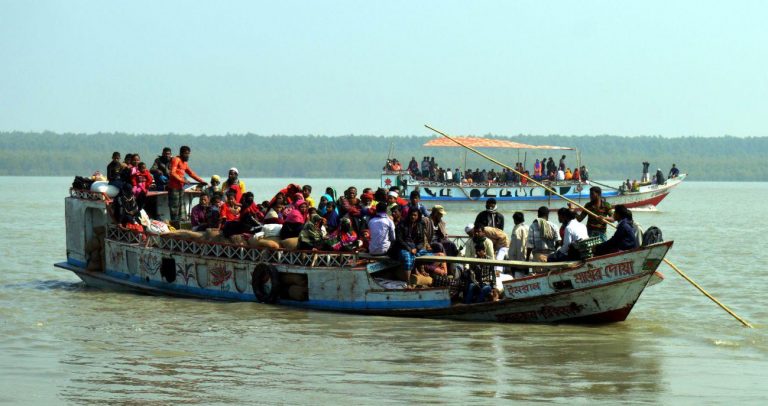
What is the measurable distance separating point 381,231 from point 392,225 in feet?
0.79

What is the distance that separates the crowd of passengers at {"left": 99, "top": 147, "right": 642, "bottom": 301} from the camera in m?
17.3

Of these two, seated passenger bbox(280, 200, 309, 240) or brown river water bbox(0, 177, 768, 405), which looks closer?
brown river water bbox(0, 177, 768, 405)

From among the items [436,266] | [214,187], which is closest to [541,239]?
[436,266]

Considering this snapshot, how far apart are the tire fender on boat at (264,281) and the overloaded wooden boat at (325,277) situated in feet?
0.05

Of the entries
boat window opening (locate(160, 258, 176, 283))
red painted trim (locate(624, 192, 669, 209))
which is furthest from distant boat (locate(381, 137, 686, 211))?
boat window opening (locate(160, 258, 176, 283))

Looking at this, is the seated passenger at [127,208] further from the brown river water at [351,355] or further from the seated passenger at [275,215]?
the seated passenger at [275,215]

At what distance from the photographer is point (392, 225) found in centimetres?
1784

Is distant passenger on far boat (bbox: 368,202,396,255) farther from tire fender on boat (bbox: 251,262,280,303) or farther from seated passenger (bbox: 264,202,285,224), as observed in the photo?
seated passenger (bbox: 264,202,285,224)

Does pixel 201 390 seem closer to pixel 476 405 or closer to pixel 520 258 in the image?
pixel 476 405

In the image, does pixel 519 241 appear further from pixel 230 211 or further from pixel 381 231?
pixel 230 211

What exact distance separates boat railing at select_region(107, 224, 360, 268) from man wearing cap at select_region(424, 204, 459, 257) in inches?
45.8

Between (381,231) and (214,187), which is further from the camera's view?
(214,187)

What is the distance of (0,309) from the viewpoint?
20.3 meters

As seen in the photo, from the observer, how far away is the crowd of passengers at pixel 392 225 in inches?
683
